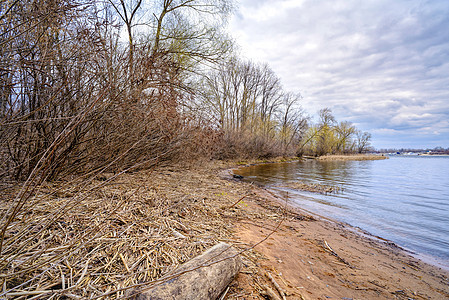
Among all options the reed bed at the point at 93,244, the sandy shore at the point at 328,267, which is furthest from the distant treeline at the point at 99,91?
the sandy shore at the point at 328,267

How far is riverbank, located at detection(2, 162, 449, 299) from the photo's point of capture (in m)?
1.83

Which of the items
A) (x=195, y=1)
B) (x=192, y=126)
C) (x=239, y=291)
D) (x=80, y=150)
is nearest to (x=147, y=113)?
(x=80, y=150)

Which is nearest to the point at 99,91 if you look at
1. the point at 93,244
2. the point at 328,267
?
the point at 93,244

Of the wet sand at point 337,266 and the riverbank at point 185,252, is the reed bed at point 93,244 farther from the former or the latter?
the wet sand at point 337,266

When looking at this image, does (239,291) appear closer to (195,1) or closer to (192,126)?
(192,126)

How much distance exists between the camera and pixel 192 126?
24.9ft

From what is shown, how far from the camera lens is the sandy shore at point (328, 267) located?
2.65 meters

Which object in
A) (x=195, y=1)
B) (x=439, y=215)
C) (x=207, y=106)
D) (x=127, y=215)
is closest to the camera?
(x=127, y=215)

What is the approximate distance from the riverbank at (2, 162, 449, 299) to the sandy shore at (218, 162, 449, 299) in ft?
0.05

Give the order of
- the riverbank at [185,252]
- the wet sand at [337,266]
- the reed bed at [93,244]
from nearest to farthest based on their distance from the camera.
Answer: the reed bed at [93,244] → the riverbank at [185,252] → the wet sand at [337,266]

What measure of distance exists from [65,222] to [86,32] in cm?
333

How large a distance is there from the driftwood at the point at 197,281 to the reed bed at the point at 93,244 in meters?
0.18

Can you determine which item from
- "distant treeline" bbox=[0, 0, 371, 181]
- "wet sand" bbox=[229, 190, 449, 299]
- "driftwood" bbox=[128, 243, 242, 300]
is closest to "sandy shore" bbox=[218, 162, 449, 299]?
"wet sand" bbox=[229, 190, 449, 299]

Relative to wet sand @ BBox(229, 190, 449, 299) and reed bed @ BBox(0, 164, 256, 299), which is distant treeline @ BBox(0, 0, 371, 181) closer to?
reed bed @ BBox(0, 164, 256, 299)
